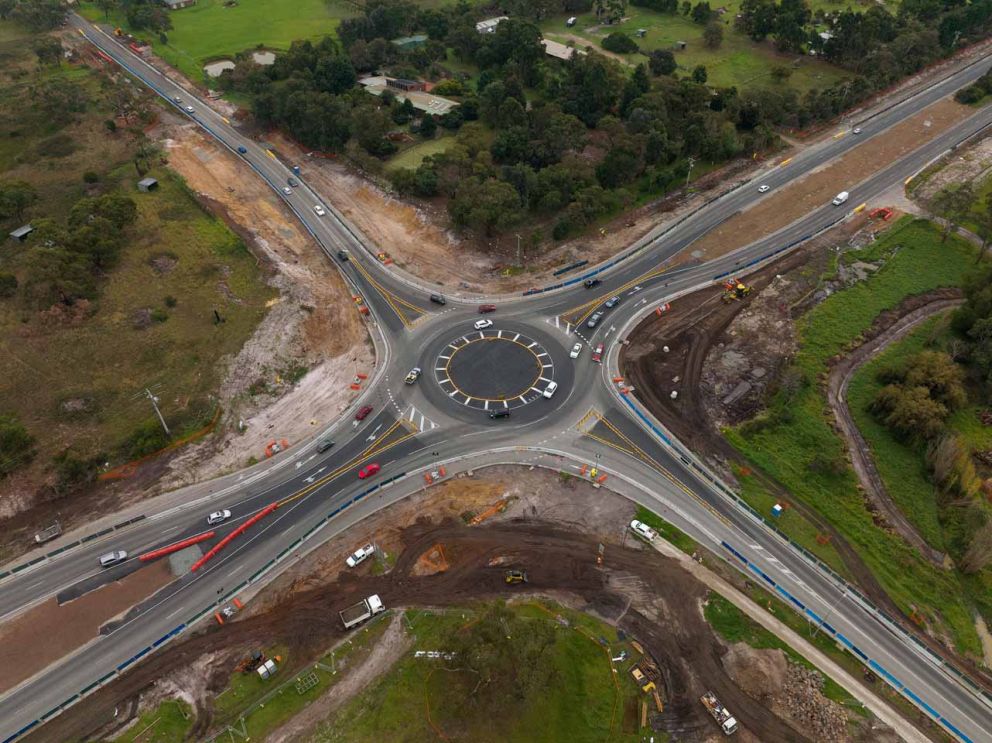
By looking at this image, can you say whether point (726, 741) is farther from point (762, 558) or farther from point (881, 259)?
point (881, 259)

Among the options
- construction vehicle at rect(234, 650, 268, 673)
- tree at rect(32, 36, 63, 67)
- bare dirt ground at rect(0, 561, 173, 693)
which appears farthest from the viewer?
tree at rect(32, 36, 63, 67)

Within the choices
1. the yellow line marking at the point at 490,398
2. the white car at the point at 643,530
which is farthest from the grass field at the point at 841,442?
the yellow line marking at the point at 490,398

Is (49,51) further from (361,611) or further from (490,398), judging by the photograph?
(361,611)

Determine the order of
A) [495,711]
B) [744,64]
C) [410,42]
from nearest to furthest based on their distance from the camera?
A: [495,711] → [744,64] → [410,42]

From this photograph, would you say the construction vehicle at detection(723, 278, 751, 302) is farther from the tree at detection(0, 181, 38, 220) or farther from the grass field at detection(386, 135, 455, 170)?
the tree at detection(0, 181, 38, 220)

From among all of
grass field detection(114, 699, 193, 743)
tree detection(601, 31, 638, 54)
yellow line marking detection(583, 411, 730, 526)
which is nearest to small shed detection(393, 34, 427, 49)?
tree detection(601, 31, 638, 54)

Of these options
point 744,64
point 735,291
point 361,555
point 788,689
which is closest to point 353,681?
point 361,555

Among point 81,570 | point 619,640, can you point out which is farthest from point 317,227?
point 619,640
